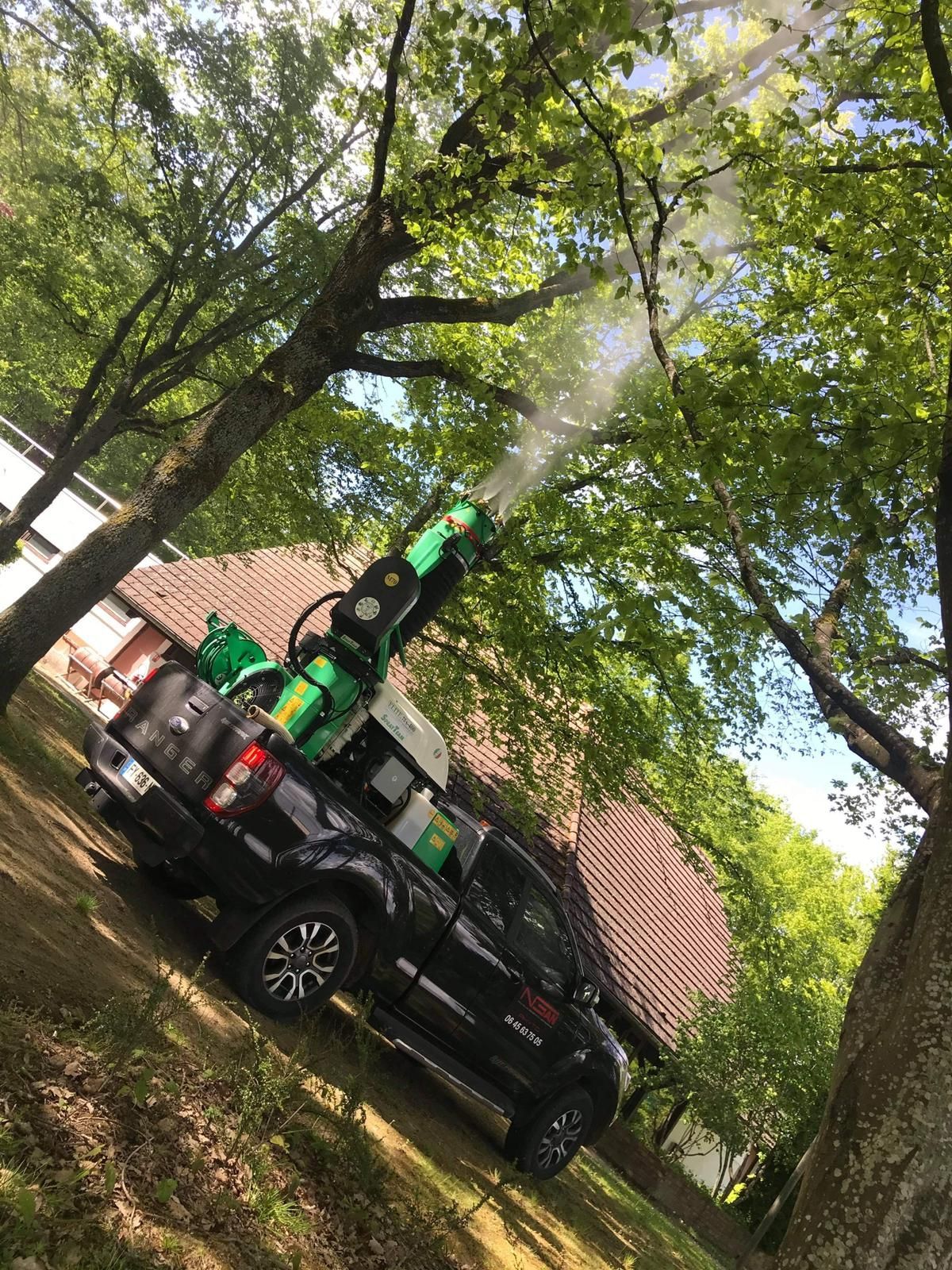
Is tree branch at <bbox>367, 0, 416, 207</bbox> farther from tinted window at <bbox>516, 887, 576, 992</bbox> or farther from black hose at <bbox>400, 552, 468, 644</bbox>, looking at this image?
tinted window at <bbox>516, 887, 576, 992</bbox>

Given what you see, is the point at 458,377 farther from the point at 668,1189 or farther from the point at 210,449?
the point at 668,1189

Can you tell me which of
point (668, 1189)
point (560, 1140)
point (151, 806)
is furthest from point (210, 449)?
point (668, 1189)

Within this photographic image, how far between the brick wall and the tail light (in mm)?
9780

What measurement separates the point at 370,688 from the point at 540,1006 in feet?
9.02

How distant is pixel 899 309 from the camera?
735cm

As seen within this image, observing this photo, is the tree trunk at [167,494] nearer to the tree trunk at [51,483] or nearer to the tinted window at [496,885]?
the tinted window at [496,885]

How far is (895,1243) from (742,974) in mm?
12723

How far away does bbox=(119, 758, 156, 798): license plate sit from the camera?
19.0 ft

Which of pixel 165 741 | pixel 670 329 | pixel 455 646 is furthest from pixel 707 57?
pixel 165 741

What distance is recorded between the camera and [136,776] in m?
5.91

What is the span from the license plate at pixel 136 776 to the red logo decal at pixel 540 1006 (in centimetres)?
314

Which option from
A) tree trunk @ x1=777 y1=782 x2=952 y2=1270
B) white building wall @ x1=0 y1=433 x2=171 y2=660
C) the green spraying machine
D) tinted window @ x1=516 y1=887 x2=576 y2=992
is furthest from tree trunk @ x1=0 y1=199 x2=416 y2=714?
white building wall @ x1=0 y1=433 x2=171 y2=660

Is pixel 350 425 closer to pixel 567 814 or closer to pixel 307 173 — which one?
pixel 307 173

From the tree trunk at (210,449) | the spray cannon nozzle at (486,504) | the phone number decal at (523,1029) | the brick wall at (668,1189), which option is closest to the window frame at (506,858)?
the phone number decal at (523,1029)
